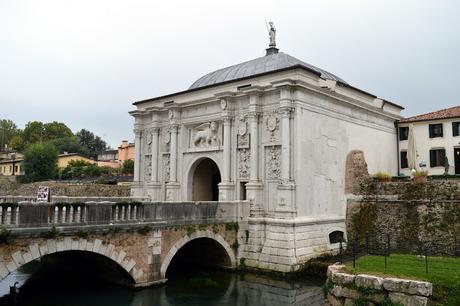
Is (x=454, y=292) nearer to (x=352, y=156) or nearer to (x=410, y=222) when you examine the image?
(x=410, y=222)

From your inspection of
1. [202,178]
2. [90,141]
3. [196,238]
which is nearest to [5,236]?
[196,238]

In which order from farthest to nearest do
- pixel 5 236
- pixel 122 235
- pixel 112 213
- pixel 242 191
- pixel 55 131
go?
pixel 55 131 < pixel 242 191 < pixel 122 235 < pixel 112 213 < pixel 5 236

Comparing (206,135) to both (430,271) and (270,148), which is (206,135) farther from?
(430,271)

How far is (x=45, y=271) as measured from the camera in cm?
2064

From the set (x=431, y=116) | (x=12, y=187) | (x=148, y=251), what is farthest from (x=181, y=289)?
(x=12, y=187)

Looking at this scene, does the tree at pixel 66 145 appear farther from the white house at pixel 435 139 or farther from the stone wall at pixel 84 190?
the white house at pixel 435 139

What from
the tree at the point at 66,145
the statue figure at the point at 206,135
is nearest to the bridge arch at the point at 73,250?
the statue figure at the point at 206,135

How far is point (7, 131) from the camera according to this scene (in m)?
98.8

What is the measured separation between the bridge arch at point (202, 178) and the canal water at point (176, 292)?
7163 mm

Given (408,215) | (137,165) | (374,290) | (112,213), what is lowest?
(374,290)

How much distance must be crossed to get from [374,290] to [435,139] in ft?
69.1

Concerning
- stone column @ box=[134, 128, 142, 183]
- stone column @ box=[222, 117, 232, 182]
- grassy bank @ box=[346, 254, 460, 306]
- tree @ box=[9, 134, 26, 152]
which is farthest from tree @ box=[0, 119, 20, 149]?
grassy bank @ box=[346, 254, 460, 306]

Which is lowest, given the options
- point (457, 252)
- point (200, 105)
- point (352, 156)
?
point (457, 252)

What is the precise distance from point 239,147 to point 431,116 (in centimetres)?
1521
